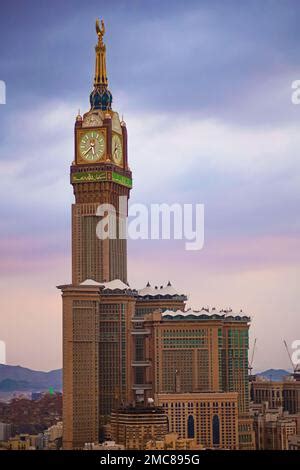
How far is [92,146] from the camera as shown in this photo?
33469 millimetres

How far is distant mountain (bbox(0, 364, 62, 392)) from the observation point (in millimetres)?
26667

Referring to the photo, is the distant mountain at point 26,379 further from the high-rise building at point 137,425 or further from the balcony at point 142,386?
the balcony at point 142,386

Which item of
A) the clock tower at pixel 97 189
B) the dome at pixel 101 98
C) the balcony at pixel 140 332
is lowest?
the balcony at pixel 140 332

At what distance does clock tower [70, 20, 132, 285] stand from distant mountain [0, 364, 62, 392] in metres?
4.19

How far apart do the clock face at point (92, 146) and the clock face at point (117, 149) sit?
0.30m

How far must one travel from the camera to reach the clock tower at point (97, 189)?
3319 centimetres

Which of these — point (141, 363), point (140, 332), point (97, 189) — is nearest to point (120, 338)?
point (140, 332)

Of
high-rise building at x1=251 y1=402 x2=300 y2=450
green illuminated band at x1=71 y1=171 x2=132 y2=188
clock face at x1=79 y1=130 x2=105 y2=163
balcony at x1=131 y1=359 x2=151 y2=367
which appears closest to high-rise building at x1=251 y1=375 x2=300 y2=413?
high-rise building at x1=251 y1=402 x2=300 y2=450

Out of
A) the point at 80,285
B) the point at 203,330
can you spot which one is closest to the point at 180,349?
the point at 203,330

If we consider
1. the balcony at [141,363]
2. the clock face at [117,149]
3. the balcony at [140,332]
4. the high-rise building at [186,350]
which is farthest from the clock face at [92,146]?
the balcony at [141,363]

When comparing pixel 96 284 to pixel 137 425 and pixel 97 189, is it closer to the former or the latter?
pixel 97 189

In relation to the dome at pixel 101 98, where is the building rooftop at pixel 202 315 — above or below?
below

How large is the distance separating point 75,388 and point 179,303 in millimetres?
4759
